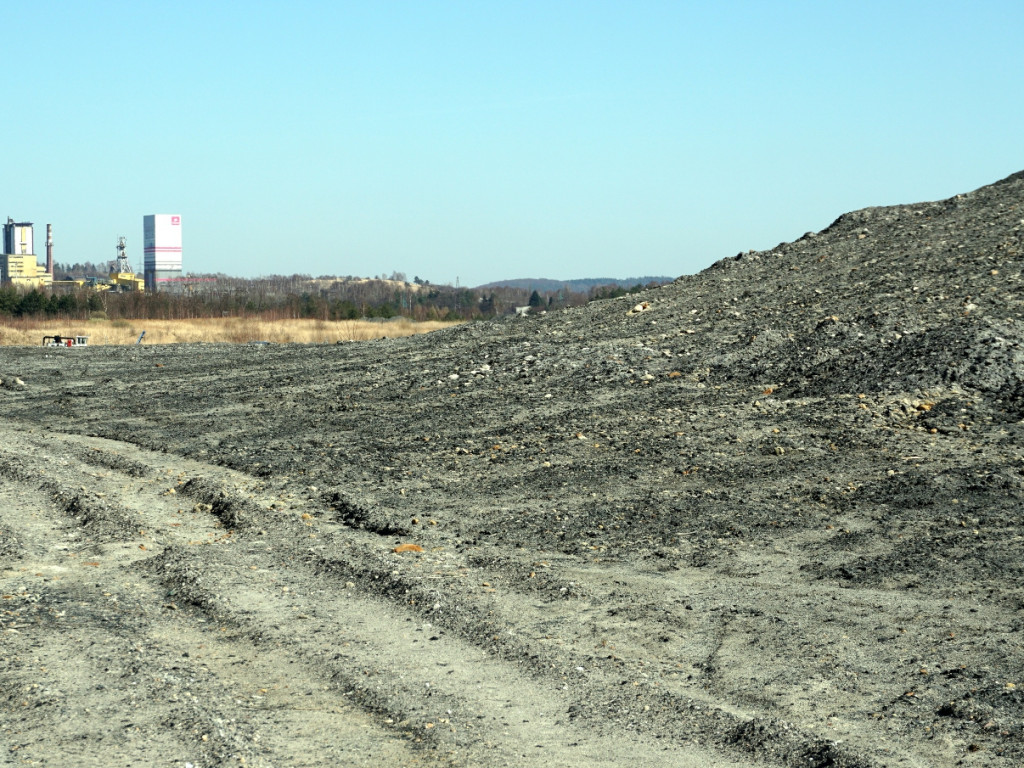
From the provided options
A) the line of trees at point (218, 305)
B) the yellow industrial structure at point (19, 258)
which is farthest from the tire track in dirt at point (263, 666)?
the yellow industrial structure at point (19, 258)

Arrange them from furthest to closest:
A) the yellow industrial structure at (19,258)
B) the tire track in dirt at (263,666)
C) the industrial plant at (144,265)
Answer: the yellow industrial structure at (19,258) → the industrial plant at (144,265) → the tire track in dirt at (263,666)

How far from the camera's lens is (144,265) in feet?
424

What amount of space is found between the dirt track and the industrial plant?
10672cm

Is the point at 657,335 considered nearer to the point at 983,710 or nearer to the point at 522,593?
the point at 522,593

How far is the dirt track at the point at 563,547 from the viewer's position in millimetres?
5195

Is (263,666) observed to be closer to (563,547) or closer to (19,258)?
(563,547)

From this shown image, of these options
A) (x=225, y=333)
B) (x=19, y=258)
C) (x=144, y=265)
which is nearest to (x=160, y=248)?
(x=144, y=265)

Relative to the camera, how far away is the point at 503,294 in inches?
6501

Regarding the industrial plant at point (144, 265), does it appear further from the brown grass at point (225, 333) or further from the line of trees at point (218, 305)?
the brown grass at point (225, 333)

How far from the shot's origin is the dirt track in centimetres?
520

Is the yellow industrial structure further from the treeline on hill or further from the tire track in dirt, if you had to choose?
the tire track in dirt

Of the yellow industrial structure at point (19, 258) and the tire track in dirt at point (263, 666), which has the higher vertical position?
the yellow industrial structure at point (19, 258)

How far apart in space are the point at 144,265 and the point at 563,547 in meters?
130

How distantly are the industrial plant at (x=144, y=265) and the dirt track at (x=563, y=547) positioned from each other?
4202 inches
